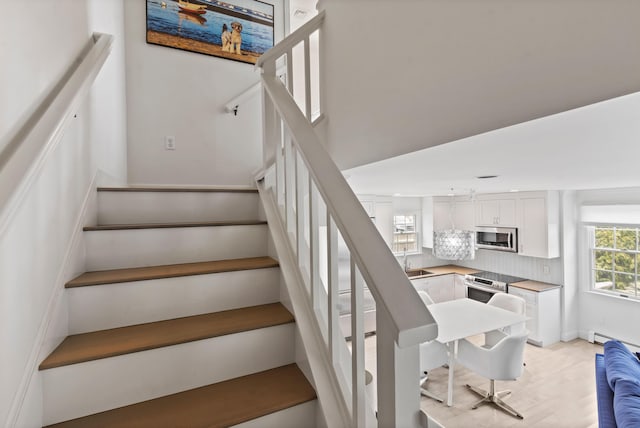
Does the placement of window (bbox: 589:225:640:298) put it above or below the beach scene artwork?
below

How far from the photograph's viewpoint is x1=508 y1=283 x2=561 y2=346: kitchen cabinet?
16.1 ft

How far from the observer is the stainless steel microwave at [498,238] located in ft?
17.9

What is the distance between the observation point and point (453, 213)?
644cm

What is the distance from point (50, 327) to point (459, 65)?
156cm

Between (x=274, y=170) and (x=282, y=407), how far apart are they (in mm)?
1150

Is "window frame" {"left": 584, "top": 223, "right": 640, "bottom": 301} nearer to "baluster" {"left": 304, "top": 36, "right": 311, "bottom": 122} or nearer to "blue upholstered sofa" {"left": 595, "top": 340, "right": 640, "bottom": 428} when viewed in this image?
"blue upholstered sofa" {"left": 595, "top": 340, "right": 640, "bottom": 428}

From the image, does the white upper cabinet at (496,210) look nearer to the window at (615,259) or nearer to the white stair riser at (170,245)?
the window at (615,259)

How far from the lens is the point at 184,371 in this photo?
118 centimetres

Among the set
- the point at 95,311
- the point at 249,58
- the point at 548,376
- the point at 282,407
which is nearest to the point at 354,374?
the point at 282,407

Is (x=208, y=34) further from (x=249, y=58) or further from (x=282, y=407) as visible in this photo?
(x=282, y=407)

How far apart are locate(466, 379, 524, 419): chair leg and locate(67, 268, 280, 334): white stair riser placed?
3283 millimetres

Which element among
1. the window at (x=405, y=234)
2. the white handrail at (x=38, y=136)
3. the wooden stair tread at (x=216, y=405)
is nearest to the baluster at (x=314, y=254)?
the wooden stair tread at (x=216, y=405)

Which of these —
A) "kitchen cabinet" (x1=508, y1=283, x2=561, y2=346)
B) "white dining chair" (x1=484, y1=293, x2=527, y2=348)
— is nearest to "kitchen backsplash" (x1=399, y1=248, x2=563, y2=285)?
"kitchen cabinet" (x1=508, y1=283, x2=561, y2=346)

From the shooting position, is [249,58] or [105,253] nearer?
[105,253]
